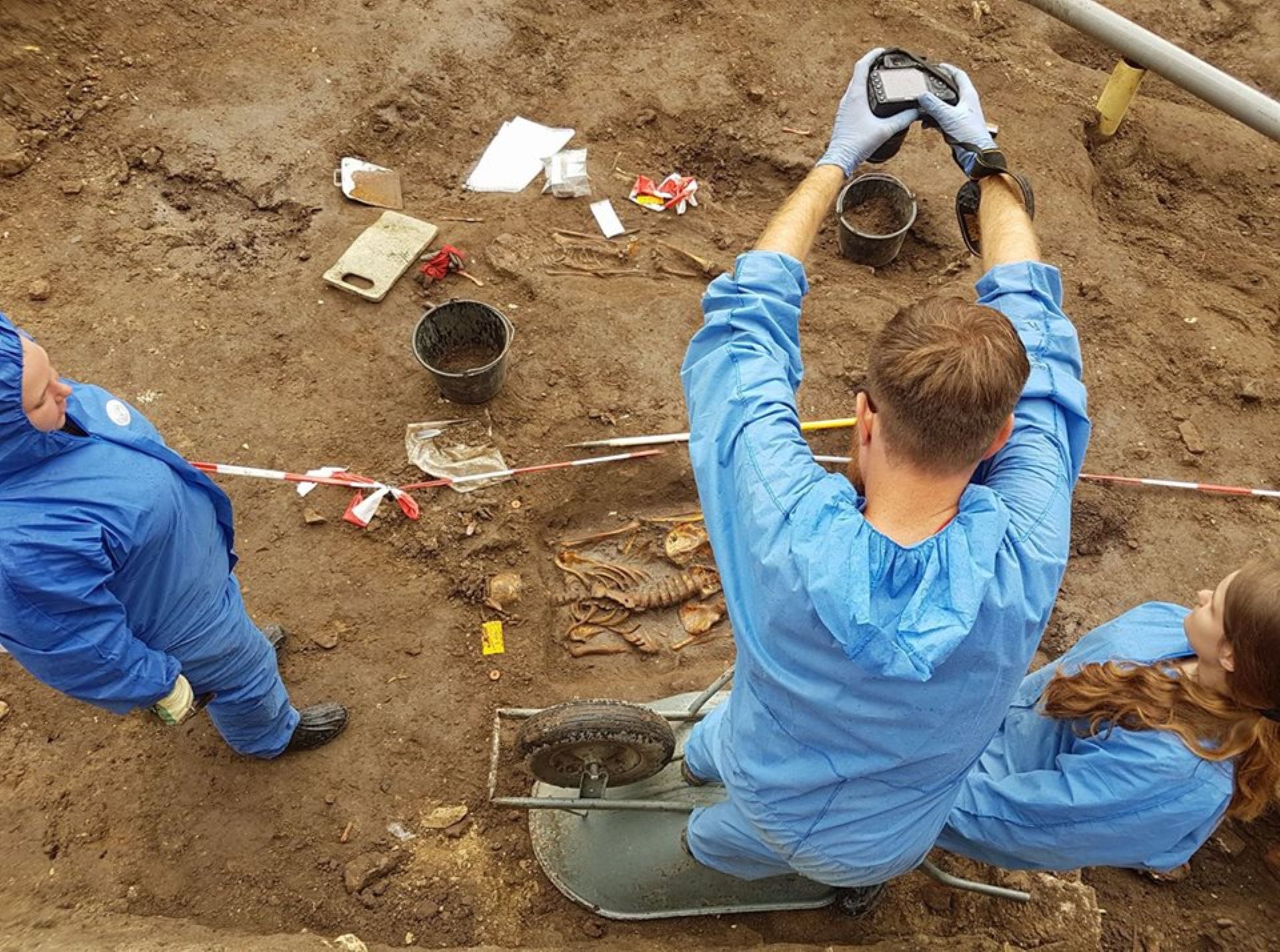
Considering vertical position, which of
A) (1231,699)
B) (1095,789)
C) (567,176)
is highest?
(1231,699)

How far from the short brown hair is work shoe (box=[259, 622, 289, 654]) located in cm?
352

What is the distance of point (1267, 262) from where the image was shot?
6453 millimetres

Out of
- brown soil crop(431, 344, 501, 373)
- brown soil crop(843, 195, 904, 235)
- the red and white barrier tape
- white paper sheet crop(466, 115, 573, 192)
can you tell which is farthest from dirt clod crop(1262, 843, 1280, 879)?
white paper sheet crop(466, 115, 573, 192)

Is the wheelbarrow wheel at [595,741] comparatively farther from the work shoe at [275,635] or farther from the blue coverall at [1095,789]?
the work shoe at [275,635]

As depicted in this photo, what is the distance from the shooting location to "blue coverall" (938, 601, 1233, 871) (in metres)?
2.40

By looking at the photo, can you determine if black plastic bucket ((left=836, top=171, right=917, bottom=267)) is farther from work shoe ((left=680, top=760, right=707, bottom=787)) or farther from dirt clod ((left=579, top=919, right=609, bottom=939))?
dirt clod ((left=579, top=919, right=609, bottom=939))

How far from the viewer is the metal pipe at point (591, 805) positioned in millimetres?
3314

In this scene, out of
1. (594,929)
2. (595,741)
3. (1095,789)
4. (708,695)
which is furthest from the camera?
(708,695)

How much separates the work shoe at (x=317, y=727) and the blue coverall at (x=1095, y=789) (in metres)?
2.86

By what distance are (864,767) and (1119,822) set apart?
912mm

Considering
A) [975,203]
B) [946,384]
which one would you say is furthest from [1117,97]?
[946,384]

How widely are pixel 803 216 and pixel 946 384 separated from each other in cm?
116

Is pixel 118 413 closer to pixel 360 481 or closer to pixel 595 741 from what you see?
pixel 360 481

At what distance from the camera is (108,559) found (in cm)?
268
